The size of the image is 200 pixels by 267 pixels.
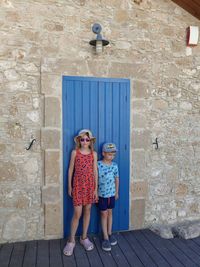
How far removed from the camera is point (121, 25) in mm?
3703

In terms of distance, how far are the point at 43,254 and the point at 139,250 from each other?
117cm

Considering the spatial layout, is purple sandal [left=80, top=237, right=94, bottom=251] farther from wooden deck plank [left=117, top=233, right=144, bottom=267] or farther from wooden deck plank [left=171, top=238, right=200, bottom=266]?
wooden deck plank [left=171, top=238, right=200, bottom=266]

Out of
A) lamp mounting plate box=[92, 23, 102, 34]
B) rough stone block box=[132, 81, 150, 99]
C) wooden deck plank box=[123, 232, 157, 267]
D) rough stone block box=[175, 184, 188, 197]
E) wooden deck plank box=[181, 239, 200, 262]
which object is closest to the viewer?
wooden deck plank box=[123, 232, 157, 267]

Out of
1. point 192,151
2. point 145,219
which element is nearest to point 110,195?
point 145,219

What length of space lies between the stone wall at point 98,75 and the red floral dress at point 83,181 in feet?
0.91

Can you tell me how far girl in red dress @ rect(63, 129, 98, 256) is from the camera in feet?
10.8

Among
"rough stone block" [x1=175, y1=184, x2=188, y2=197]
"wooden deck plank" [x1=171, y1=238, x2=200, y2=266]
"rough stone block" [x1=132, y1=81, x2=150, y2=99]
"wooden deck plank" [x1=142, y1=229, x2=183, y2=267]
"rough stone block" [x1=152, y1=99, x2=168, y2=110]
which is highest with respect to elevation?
"rough stone block" [x1=132, y1=81, x2=150, y2=99]

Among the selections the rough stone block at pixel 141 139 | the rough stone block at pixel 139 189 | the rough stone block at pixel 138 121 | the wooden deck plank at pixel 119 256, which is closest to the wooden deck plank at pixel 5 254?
the wooden deck plank at pixel 119 256

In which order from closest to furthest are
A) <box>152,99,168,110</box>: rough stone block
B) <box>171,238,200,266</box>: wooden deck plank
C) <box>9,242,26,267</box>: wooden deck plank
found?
<box>9,242,26,267</box>: wooden deck plank < <box>171,238,200,266</box>: wooden deck plank < <box>152,99,168,110</box>: rough stone block

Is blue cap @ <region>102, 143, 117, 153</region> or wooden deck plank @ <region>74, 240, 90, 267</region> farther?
blue cap @ <region>102, 143, 117, 153</region>

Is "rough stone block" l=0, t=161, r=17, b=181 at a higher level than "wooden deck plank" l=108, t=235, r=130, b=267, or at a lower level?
higher

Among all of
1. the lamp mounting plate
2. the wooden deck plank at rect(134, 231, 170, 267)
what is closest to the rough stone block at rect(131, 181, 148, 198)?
the wooden deck plank at rect(134, 231, 170, 267)

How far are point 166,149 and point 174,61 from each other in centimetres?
A: 131

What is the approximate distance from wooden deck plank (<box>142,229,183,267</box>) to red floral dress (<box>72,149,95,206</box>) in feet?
3.29
